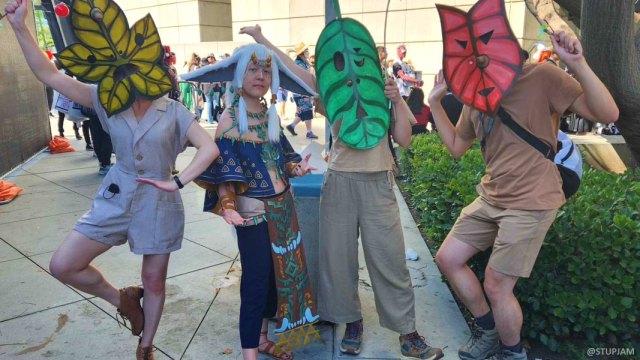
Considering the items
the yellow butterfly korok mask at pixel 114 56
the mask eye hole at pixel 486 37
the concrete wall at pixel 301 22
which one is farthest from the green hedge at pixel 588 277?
the concrete wall at pixel 301 22

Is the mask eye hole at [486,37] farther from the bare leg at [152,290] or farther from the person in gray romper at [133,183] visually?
the bare leg at [152,290]

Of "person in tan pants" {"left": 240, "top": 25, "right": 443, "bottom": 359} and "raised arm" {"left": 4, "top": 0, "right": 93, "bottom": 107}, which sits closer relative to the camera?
"raised arm" {"left": 4, "top": 0, "right": 93, "bottom": 107}

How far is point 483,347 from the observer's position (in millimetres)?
2783

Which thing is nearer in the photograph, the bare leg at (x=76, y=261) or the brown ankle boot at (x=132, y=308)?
the bare leg at (x=76, y=261)

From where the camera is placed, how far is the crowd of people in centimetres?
236

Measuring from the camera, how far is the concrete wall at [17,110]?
23.9 ft

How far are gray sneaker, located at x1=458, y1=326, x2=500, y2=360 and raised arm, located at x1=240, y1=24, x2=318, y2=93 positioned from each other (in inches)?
67.5

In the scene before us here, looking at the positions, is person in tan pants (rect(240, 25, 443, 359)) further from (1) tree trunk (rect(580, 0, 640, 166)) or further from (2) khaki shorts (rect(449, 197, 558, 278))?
(1) tree trunk (rect(580, 0, 640, 166))

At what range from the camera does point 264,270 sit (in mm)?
2520

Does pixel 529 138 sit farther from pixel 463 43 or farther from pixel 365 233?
pixel 365 233

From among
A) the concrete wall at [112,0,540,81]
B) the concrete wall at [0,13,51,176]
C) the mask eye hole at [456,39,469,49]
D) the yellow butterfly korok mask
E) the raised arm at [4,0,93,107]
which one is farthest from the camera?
the concrete wall at [112,0,540,81]

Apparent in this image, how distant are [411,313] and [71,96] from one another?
2142mm

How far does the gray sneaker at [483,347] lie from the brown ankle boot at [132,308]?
1.84 m

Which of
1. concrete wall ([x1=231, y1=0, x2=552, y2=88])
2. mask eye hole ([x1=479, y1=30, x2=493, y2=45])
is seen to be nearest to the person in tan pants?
mask eye hole ([x1=479, y1=30, x2=493, y2=45])
